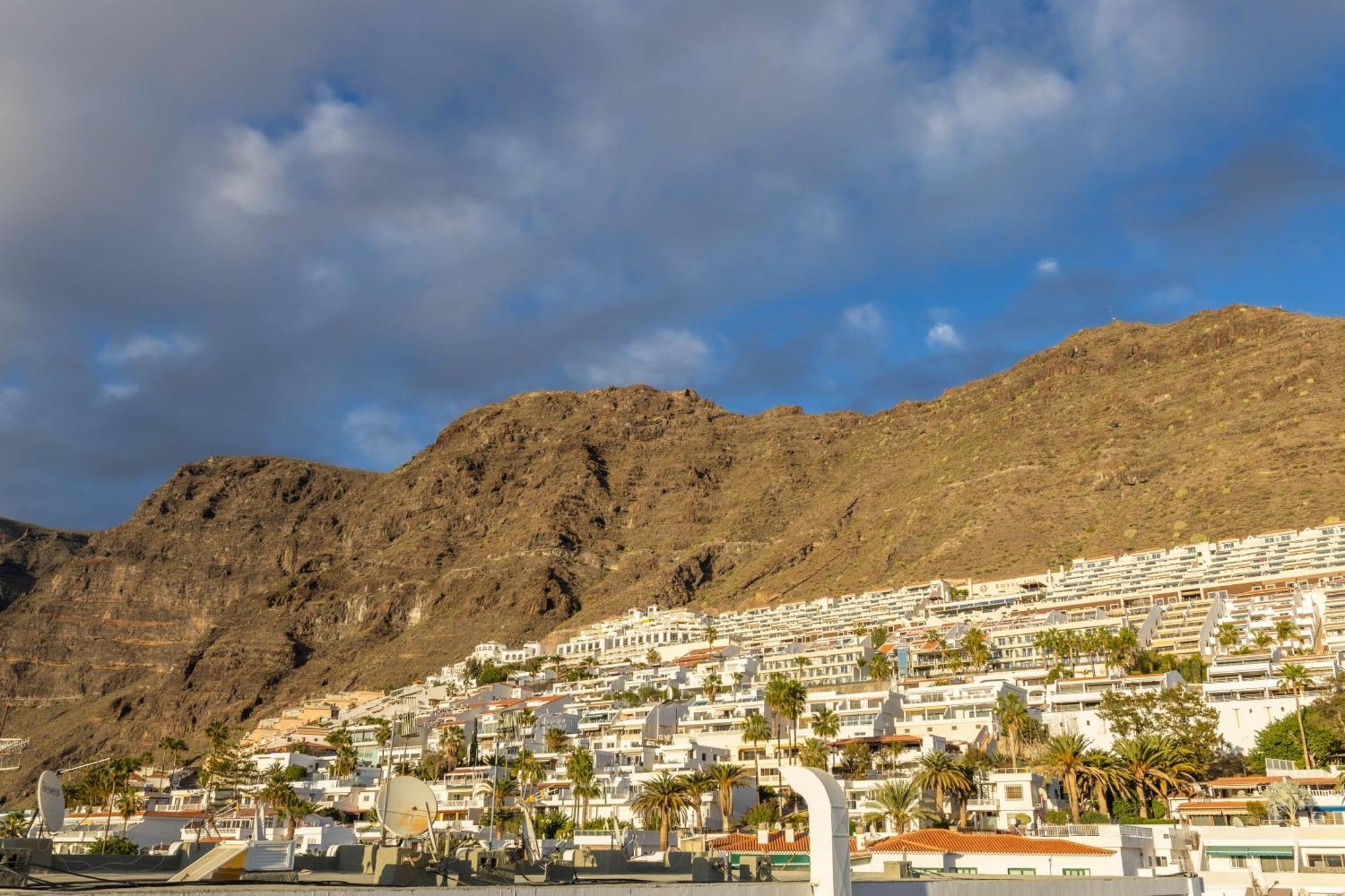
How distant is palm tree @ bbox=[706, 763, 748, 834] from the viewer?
74000mm

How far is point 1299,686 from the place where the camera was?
72.4m

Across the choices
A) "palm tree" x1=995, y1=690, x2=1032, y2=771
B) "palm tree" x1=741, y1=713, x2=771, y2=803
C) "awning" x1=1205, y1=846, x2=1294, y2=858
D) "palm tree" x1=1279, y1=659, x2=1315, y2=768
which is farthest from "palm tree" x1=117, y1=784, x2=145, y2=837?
"palm tree" x1=1279, y1=659, x2=1315, y2=768

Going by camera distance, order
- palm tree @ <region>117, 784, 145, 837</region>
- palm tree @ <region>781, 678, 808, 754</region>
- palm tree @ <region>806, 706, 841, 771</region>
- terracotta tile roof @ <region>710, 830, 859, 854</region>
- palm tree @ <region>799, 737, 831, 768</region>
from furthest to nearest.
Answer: palm tree @ <region>781, 678, 808, 754</region>, palm tree @ <region>806, 706, 841, 771</region>, palm tree @ <region>799, 737, 831, 768</region>, palm tree @ <region>117, 784, 145, 837</region>, terracotta tile roof @ <region>710, 830, 859, 854</region>

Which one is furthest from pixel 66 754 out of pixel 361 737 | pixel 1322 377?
pixel 1322 377

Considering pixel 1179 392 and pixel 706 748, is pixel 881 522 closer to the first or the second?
pixel 1179 392

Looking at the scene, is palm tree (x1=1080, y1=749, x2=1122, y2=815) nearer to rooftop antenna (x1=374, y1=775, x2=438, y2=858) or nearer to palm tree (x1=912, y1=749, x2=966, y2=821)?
palm tree (x1=912, y1=749, x2=966, y2=821)

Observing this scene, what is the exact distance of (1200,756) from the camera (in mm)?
68000

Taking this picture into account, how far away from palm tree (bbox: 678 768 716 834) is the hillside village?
0.83 feet

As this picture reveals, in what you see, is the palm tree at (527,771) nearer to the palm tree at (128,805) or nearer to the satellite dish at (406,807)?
the palm tree at (128,805)

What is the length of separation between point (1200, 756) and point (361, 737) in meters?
96.5

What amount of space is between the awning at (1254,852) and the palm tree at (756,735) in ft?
138

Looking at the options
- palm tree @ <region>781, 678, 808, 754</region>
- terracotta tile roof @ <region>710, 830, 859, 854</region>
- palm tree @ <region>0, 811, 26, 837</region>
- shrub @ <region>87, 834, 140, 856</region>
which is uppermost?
palm tree @ <region>781, 678, 808, 754</region>

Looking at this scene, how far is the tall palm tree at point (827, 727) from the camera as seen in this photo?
8538 centimetres

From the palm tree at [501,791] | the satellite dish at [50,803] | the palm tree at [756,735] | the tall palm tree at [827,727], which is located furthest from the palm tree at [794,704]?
the satellite dish at [50,803]
